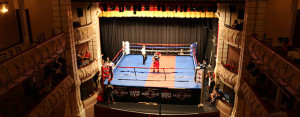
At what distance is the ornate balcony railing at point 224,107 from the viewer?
40.2ft

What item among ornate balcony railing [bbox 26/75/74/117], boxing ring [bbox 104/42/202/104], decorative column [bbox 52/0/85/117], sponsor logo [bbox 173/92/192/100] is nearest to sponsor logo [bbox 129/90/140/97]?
boxing ring [bbox 104/42/202/104]

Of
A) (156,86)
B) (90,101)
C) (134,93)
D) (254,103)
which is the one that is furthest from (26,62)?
(254,103)

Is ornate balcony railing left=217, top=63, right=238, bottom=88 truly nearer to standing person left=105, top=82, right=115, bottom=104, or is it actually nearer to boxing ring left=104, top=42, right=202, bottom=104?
boxing ring left=104, top=42, right=202, bottom=104

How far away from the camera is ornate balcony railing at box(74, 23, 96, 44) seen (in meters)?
12.0

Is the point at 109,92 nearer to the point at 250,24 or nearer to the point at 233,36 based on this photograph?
the point at 233,36

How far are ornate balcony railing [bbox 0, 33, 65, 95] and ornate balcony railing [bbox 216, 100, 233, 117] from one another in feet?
25.8

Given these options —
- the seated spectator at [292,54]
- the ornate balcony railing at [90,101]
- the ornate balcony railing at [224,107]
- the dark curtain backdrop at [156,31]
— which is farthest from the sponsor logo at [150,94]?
the seated spectator at [292,54]

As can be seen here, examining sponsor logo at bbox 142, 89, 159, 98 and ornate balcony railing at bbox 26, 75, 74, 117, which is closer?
ornate balcony railing at bbox 26, 75, 74, 117

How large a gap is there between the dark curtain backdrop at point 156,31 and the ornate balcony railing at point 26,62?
8.81m

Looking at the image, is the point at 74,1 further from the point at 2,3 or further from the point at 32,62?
the point at 32,62

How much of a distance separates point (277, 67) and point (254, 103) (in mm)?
1961

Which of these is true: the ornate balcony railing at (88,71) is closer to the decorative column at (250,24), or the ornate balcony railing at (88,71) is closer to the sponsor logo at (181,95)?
the sponsor logo at (181,95)

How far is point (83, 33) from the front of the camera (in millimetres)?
12469

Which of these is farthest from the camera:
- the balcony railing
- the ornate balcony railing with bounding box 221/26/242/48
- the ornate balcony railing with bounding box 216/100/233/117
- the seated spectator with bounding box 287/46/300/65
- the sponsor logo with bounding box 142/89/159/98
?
the sponsor logo with bounding box 142/89/159/98
